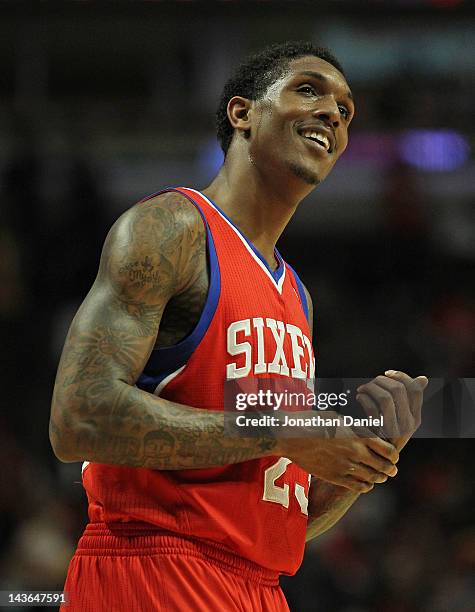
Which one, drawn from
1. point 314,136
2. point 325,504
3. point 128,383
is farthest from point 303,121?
point 325,504

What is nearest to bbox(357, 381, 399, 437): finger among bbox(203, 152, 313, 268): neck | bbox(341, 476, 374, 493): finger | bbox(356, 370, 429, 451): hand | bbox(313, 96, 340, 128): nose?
bbox(356, 370, 429, 451): hand

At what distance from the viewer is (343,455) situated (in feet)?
4.67

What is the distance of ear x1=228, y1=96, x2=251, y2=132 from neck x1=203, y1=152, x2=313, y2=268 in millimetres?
96

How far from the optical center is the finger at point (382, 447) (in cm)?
142

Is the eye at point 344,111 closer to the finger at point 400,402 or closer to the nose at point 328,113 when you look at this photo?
the nose at point 328,113

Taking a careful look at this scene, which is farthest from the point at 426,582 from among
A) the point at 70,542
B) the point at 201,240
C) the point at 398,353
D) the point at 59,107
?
the point at 59,107

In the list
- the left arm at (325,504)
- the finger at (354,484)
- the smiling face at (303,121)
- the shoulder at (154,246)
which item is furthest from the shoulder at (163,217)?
the left arm at (325,504)

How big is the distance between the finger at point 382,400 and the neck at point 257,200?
44cm

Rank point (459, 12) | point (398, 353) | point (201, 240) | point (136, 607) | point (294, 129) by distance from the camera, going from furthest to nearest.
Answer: point (398, 353) → point (459, 12) → point (294, 129) → point (201, 240) → point (136, 607)

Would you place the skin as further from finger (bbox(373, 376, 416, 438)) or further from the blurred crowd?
the blurred crowd

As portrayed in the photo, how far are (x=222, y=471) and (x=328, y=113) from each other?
2.29 feet

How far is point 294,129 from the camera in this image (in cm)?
174

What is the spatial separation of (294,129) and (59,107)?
469 mm

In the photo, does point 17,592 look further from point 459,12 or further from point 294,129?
point 459,12
